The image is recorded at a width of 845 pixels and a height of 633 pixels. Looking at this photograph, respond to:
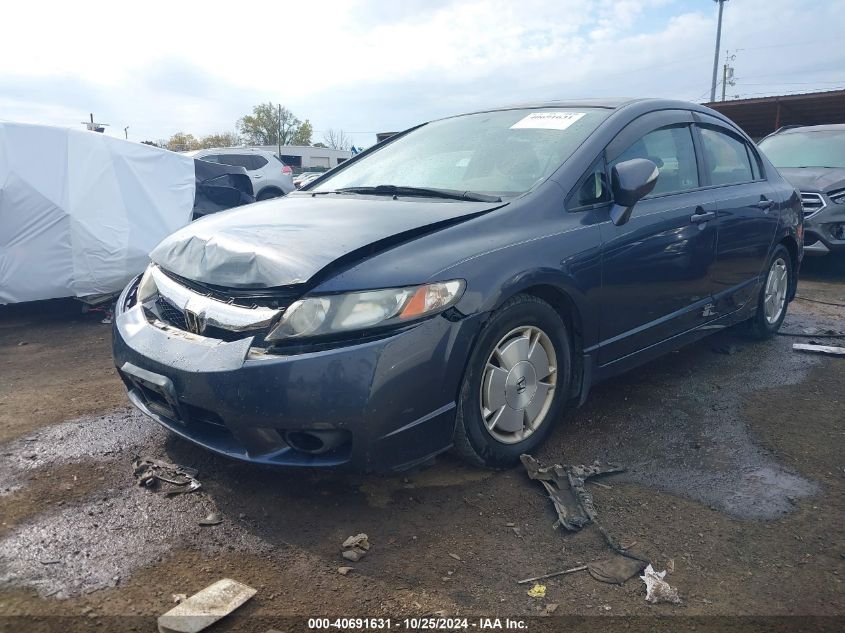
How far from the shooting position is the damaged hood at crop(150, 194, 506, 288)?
7.97 ft

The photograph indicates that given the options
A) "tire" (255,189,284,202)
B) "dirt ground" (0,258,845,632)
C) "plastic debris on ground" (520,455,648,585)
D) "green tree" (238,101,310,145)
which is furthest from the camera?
"green tree" (238,101,310,145)

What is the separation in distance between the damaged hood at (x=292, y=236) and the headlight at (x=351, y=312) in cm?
12

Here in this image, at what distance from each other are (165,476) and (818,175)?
313 inches

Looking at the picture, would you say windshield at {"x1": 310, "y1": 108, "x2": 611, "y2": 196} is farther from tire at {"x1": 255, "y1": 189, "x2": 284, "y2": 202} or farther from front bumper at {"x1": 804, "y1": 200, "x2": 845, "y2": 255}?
tire at {"x1": 255, "y1": 189, "x2": 284, "y2": 202}

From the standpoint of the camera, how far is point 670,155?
3.69 metres

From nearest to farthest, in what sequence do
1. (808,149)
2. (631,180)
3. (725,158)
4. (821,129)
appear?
(631,180)
(725,158)
(808,149)
(821,129)

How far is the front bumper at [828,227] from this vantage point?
→ 7355 mm

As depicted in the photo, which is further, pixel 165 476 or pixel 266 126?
pixel 266 126

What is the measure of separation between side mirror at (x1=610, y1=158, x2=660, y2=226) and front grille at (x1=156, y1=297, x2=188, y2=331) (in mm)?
1982

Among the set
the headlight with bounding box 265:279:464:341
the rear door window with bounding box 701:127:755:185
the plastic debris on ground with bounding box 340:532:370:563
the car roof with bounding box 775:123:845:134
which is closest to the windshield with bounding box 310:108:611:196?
the headlight with bounding box 265:279:464:341

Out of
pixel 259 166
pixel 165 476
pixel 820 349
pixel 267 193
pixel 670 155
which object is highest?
pixel 670 155

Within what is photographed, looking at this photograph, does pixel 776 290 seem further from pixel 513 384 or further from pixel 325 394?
pixel 325 394

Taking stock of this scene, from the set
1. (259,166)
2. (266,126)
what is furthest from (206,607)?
(266,126)

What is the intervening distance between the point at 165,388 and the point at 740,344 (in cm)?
408
